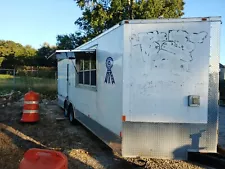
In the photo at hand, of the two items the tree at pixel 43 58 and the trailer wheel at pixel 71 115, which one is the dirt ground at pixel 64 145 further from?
the tree at pixel 43 58

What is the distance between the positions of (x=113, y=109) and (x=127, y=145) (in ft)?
2.86

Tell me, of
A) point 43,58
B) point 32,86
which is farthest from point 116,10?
point 43,58

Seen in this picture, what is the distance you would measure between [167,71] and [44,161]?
10.2 feet

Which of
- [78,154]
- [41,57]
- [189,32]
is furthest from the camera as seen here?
[41,57]

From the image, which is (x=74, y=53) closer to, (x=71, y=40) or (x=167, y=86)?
(x=167, y=86)

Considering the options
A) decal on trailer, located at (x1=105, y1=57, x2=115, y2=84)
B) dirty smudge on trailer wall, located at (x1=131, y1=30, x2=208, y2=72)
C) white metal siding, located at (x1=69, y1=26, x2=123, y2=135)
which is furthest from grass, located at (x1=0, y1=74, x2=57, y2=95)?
dirty smudge on trailer wall, located at (x1=131, y1=30, x2=208, y2=72)

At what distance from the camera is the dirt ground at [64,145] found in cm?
599

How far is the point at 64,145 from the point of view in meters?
7.64

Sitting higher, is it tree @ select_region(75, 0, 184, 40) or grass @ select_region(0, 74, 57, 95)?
tree @ select_region(75, 0, 184, 40)

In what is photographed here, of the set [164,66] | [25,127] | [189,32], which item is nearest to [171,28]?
[189,32]

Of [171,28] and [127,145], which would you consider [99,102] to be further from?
[171,28]

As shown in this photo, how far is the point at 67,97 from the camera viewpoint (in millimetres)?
11883

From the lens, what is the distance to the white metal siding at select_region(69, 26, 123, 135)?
19.1 feet

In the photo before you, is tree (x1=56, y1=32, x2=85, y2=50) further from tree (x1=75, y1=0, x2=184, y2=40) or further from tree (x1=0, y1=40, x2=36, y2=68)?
tree (x1=0, y1=40, x2=36, y2=68)
